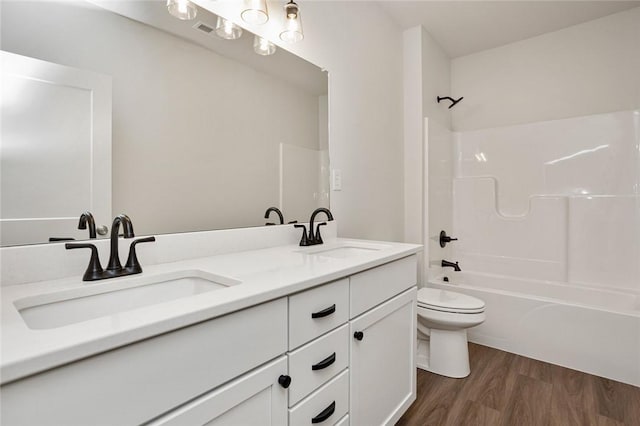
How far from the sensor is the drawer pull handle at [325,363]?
3.07 ft

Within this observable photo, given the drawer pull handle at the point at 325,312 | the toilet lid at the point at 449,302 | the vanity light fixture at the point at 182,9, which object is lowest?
the toilet lid at the point at 449,302

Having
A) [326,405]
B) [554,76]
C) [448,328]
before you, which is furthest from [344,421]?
[554,76]

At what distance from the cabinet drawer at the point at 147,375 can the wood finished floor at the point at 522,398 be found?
1241 mm

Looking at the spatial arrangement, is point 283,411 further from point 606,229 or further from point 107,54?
point 606,229

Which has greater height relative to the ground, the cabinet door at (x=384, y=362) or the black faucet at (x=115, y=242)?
the black faucet at (x=115, y=242)

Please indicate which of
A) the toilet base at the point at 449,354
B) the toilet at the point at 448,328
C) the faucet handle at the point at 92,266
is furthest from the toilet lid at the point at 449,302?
the faucet handle at the point at 92,266

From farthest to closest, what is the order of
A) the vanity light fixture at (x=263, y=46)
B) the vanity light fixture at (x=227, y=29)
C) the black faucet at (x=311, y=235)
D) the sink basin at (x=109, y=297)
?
1. the black faucet at (x=311, y=235)
2. the vanity light fixture at (x=263, y=46)
3. the vanity light fixture at (x=227, y=29)
4. the sink basin at (x=109, y=297)

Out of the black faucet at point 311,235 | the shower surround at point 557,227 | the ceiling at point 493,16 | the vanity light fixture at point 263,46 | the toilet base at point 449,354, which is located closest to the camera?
the vanity light fixture at point 263,46

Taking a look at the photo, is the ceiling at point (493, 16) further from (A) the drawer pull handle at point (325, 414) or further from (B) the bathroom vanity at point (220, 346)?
(A) the drawer pull handle at point (325, 414)

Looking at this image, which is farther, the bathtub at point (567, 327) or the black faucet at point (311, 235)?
the bathtub at point (567, 327)

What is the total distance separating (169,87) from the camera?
3.88 feet

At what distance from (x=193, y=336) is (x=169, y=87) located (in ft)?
3.13

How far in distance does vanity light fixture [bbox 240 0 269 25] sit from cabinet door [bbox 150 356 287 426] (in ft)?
4.50

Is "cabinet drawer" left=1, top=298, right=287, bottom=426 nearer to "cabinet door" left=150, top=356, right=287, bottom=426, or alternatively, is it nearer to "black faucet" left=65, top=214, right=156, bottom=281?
"cabinet door" left=150, top=356, right=287, bottom=426
